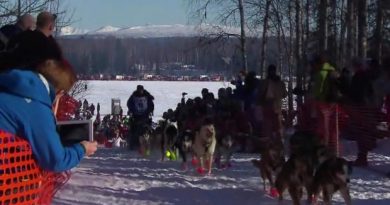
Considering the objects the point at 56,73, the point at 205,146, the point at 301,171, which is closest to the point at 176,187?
the point at 205,146

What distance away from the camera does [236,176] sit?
10828 mm

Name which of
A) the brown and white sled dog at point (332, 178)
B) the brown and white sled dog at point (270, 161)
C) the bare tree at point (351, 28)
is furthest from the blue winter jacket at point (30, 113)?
the bare tree at point (351, 28)

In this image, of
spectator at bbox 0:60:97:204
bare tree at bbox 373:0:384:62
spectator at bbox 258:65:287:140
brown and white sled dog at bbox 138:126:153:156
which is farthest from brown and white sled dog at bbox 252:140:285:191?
bare tree at bbox 373:0:384:62

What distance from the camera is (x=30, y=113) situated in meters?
3.07

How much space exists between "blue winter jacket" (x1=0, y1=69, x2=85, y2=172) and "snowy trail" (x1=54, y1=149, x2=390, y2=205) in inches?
217

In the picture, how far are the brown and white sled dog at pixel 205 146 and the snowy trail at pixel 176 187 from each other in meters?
0.21

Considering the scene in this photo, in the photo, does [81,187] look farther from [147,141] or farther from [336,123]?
[147,141]

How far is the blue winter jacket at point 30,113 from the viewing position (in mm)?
3068

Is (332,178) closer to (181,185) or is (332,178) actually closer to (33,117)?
(181,185)

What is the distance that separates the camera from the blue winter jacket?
121 inches

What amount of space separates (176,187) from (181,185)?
0.19m

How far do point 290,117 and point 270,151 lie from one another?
5.54 metres

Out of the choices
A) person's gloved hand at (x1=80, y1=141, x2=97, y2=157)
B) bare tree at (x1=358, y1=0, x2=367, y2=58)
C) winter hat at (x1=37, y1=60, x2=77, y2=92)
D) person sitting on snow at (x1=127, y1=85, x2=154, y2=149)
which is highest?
bare tree at (x1=358, y1=0, x2=367, y2=58)

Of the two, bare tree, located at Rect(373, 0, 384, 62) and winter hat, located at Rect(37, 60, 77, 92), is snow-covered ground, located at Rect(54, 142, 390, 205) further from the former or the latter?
bare tree, located at Rect(373, 0, 384, 62)
